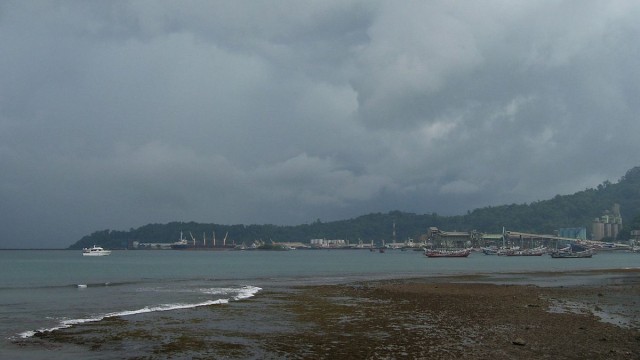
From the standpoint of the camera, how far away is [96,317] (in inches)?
1230

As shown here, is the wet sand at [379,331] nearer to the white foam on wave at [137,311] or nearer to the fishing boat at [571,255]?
the white foam on wave at [137,311]

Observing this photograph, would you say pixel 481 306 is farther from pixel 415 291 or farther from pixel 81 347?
pixel 81 347

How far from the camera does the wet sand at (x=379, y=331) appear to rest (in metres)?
20.1

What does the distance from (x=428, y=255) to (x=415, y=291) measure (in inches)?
5605

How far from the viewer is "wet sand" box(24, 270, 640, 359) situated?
65.9 ft

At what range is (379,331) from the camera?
2462 cm

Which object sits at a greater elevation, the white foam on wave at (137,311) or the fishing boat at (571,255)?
the white foam on wave at (137,311)

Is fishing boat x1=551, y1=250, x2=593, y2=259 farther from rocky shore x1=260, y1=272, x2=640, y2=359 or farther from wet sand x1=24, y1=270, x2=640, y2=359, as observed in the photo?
wet sand x1=24, y1=270, x2=640, y2=359

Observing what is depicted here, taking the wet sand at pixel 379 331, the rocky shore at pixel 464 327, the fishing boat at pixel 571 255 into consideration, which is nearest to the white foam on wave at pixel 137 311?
the wet sand at pixel 379 331

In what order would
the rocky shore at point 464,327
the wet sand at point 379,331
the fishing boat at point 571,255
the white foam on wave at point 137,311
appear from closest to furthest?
the rocky shore at point 464,327, the wet sand at point 379,331, the white foam on wave at point 137,311, the fishing boat at point 571,255

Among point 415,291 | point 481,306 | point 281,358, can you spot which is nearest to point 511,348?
point 281,358

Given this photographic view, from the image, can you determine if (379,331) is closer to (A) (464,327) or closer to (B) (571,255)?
(A) (464,327)

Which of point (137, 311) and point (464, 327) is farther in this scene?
point (137, 311)

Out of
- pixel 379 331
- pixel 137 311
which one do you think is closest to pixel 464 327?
pixel 379 331
